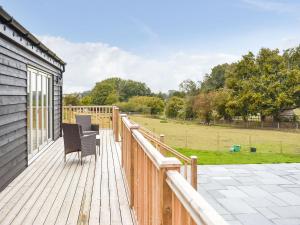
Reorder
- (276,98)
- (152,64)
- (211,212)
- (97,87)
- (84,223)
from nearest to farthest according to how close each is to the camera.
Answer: (211,212) → (84,223) → (276,98) → (152,64) → (97,87)

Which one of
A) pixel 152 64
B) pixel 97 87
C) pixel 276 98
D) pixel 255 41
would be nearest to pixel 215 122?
pixel 276 98

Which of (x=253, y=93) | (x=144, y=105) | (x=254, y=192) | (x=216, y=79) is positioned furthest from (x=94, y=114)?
(x=216, y=79)

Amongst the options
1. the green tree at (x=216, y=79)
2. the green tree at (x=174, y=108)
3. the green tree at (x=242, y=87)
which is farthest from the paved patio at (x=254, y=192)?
the green tree at (x=216, y=79)

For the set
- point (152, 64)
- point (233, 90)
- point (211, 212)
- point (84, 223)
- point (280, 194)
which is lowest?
point (280, 194)

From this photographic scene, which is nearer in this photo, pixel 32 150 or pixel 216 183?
pixel 32 150

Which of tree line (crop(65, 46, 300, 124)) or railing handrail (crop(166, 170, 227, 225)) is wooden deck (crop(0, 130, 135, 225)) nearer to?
railing handrail (crop(166, 170, 227, 225))

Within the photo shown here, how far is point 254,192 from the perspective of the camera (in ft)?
24.2

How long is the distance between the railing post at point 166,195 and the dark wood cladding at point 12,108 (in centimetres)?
343

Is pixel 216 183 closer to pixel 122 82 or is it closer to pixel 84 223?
pixel 84 223

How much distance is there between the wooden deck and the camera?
3357mm

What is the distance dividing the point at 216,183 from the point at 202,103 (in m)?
28.1

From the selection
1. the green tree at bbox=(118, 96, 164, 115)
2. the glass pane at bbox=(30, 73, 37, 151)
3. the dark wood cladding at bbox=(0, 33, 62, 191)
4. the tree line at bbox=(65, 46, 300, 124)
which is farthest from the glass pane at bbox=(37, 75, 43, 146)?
the green tree at bbox=(118, 96, 164, 115)

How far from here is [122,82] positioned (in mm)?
59938

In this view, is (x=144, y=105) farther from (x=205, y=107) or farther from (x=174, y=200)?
(x=174, y=200)
